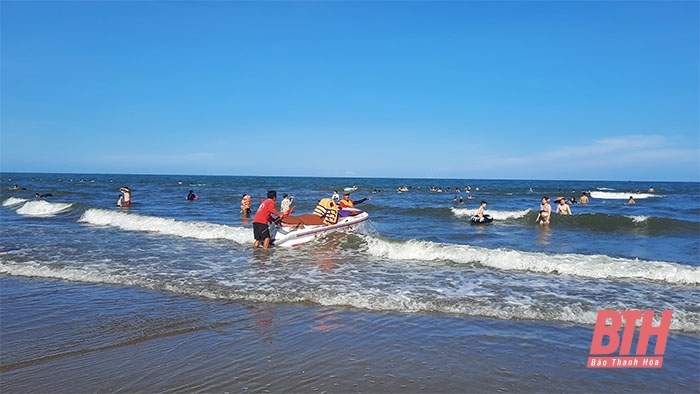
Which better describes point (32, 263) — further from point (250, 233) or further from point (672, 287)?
point (672, 287)

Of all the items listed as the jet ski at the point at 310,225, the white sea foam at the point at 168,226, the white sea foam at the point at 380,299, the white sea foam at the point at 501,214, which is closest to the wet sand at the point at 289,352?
the white sea foam at the point at 380,299

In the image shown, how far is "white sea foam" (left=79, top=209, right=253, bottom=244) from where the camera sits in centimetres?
1505

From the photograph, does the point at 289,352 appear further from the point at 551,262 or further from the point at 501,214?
the point at 501,214

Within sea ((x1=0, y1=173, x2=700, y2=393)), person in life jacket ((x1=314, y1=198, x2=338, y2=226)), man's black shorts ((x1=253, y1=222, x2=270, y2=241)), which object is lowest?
sea ((x1=0, y1=173, x2=700, y2=393))

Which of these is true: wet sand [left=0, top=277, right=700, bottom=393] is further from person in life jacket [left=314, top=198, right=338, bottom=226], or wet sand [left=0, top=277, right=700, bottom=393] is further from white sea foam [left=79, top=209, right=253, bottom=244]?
white sea foam [left=79, top=209, right=253, bottom=244]

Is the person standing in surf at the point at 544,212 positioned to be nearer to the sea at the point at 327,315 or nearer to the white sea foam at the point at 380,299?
the sea at the point at 327,315

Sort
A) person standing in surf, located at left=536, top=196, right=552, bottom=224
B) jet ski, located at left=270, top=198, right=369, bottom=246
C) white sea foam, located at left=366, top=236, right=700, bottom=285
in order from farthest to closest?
person standing in surf, located at left=536, top=196, right=552, bottom=224, jet ski, located at left=270, top=198, right=369, bottom=246, white sea foam, located at left=366, top=236, right=700, bottom=285

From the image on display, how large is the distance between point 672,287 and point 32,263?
13.4 meters

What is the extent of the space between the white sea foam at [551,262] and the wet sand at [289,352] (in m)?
3.83

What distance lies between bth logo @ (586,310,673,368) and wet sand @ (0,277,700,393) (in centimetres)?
13

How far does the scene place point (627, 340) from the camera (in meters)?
5.43

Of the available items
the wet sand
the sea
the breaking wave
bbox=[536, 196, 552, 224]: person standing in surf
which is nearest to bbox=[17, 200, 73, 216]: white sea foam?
the breaking wave

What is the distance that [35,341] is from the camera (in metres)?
5.18

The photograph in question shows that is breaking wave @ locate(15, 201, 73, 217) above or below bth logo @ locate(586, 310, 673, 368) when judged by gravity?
below
